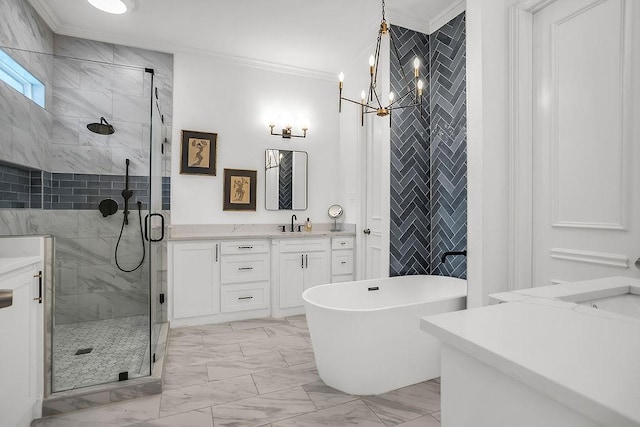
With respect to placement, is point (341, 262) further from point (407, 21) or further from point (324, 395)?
point (407, 21)

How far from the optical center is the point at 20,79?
258cm

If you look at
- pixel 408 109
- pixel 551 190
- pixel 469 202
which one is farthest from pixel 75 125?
pixel 551 190

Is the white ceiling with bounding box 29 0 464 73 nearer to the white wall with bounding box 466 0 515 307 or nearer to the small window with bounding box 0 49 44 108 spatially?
the small window with bounding box 0 49 44 108

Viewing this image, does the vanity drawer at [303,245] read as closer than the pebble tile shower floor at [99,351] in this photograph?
No

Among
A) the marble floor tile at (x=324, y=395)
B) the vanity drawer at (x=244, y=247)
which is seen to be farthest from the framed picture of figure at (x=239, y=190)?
Answer: the marble floor tile at (x=324, y=395)

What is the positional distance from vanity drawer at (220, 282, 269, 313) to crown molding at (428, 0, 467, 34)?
126 inches

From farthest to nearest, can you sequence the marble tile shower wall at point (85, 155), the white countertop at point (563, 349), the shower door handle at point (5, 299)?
the marble tile shower wall at point (85, 155) < the shower door handle at point (5, 299) < the white countertop at point (563, 349)

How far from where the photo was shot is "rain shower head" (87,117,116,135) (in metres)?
3.21

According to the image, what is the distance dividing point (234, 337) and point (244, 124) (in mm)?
2430

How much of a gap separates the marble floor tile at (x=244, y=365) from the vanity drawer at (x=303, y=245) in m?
1.25

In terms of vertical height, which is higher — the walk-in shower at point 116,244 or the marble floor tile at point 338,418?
the walk-in shower at point 116,244

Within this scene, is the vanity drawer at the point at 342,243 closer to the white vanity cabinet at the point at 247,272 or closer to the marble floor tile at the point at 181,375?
the white vanity cabinet at the point at 247,272

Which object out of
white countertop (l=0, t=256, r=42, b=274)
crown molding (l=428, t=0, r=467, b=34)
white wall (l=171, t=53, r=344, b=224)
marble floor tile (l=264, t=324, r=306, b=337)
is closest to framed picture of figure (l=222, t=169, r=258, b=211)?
white wall (l=171, t=53, r=344, b=224)

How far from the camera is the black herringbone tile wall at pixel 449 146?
296 centimetres
